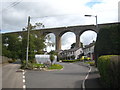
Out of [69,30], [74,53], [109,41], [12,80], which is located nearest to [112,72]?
[12,80]

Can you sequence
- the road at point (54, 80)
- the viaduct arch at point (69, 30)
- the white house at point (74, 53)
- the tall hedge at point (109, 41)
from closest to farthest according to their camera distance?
1. the road at point (54, 80)
2. the tall hedge at point (109, 41)
3. the viaduct arch at point (69, 30)
4. the white house at point (74, 53)

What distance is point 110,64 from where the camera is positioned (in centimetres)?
842

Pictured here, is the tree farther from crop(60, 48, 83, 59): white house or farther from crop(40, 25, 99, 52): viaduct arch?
crop(60, 48, 83, 59): white house

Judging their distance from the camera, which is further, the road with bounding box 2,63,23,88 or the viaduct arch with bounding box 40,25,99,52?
the viaduct arch with bounding box 40,25,99,52

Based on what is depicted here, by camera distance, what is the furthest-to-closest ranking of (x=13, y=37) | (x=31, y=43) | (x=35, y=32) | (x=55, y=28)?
(x=55, y=28), (x=13, y=37), (x=35, y=32), (x=31, y=43)

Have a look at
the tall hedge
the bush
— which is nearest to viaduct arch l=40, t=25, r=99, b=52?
the tall hedge

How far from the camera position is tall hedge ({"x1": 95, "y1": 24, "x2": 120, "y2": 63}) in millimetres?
19266

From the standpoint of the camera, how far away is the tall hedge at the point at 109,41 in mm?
19266

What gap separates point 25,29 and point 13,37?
2071 cm

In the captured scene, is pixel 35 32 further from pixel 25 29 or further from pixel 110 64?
pixel 110 64

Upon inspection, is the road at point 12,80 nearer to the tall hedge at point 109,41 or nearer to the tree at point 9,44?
the tall hedge at point 109,41

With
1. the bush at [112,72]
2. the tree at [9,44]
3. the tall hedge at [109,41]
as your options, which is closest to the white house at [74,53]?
the tree at [9,44]

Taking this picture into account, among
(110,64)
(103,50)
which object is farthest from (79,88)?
(103,50)

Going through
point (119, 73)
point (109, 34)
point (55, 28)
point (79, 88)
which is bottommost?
point (79, 88)
